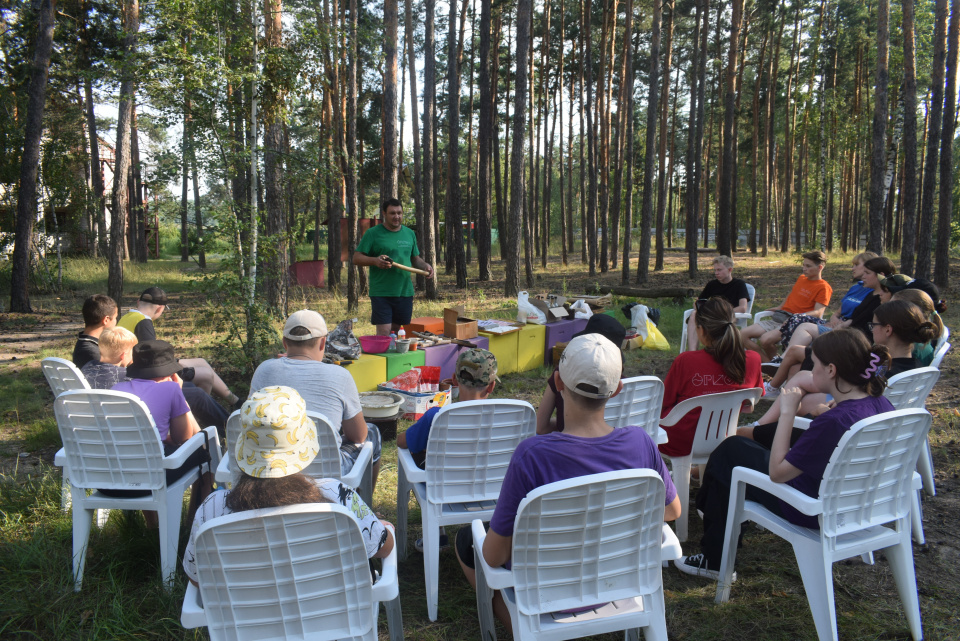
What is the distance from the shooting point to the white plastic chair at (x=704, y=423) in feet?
10.7

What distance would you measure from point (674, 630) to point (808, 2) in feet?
83.2

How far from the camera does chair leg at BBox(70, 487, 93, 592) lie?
280cm

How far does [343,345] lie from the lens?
5305 mm

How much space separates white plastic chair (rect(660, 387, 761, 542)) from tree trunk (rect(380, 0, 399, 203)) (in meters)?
8.73

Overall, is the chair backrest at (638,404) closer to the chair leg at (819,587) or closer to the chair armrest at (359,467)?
the chair leg at (819,587)

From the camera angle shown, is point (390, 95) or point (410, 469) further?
point (390, 95)

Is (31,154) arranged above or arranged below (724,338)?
above

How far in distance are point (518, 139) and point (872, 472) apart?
10.6 meters

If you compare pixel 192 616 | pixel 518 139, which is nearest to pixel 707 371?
pixel 192 616

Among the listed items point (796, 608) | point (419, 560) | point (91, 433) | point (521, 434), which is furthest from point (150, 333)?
point (796, 608)

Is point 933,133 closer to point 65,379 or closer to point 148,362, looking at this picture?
point 148,362

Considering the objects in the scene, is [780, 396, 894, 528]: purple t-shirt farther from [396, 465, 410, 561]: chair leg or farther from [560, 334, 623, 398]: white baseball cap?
[396, 465, 410, 561]: chair leg

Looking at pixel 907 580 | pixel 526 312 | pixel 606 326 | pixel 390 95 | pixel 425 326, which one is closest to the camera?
pixel 907 580

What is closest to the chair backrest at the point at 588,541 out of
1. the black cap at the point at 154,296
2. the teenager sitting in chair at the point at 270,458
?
the teenager sitting in chair at the point at 270,458
